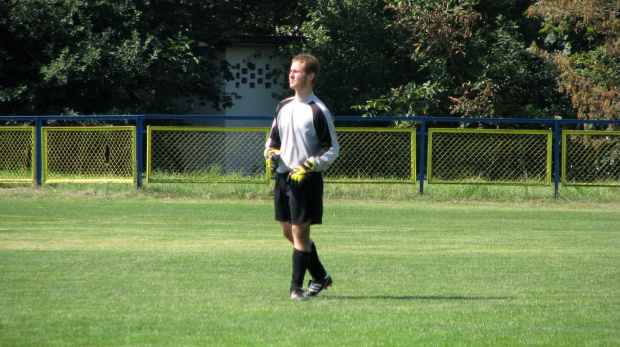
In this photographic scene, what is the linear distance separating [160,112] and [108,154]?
27.4 feet

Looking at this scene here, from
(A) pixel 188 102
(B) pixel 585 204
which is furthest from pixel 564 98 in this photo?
(A) pixel 188 102

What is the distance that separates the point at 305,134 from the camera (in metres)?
6.64

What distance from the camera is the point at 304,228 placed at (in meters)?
6.65

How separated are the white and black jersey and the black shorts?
13 centimetres

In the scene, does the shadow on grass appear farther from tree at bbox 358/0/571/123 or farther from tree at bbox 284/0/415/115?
tree at bbox 284/0/415/115

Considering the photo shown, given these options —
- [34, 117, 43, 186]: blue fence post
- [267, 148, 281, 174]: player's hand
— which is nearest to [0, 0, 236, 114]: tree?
[34, 117, 43, 186]: blue fence post

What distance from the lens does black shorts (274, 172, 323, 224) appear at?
21.5ft

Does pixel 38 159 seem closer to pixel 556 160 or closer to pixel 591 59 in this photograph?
pixel 556 160

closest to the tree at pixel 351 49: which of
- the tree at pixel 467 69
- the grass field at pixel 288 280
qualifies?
the tree at pixel 467 69

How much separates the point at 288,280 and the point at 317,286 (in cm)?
81

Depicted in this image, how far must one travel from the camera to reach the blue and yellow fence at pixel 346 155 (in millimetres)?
18203

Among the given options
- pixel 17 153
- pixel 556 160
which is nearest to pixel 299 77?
pixel 556 160

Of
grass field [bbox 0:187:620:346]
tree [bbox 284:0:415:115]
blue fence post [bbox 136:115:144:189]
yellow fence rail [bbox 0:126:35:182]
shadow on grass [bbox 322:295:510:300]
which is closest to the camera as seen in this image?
grass field [bbox 0:187:620:346]

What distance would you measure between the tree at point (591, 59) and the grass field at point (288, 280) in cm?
932
